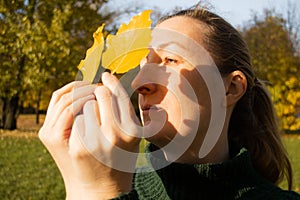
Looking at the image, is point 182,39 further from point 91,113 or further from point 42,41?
point 42,41

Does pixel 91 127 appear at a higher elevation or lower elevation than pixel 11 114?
higher

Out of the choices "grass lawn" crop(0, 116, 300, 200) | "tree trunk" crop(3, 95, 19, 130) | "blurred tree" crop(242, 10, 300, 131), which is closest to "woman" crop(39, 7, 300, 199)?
"grass lawn" crop(0, 116, 300, 200)

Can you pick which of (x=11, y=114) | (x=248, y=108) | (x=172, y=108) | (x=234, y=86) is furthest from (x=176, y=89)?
(x=11, y=114)

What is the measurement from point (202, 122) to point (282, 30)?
3271 centimetres

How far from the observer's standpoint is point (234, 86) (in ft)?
7.75

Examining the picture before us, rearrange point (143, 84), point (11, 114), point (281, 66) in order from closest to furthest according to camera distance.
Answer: point (143, 84), point (11, 114), point (281, 66)

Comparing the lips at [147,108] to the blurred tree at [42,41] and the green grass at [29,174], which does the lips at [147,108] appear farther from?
the blurred tree at [42,41]

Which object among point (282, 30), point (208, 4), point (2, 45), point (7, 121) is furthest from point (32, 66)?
point (282, 30)

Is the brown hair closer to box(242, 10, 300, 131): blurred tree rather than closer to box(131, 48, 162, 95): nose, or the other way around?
box(131, 48, 162, 95): nose

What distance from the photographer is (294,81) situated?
24719 millimetres

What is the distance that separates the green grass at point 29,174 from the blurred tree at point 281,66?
11795 millimetres

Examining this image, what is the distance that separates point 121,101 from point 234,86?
39.3 inches

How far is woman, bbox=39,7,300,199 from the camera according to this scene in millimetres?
1558

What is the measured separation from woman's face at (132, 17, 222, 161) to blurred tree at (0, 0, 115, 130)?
16.2 metres
